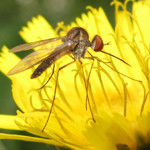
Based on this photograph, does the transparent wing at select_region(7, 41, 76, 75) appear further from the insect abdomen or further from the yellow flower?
the yellow flower

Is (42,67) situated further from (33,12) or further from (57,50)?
(33,12)

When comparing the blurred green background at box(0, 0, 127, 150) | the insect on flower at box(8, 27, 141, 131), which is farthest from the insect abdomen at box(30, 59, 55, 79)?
the blurred green background at box(0, 0, 127, 150)

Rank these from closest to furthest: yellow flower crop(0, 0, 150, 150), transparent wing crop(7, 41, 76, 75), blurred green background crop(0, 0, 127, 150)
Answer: yellow flower crop(0, 0, 150, 150)
transparent wing crop(7, 41, 76, 75)
blurred green background crop(0, 0, 127, 150)

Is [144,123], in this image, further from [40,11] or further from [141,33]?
[40,11]

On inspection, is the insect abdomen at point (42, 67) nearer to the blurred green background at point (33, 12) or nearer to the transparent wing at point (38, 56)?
the transparent wing at point (38, 56)

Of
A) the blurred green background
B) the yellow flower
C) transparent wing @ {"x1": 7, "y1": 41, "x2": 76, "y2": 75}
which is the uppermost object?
the blurred green background

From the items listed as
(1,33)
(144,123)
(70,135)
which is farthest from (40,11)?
(144,123)

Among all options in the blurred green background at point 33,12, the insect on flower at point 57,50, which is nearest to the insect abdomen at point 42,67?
the insect on flower at point 57,50
